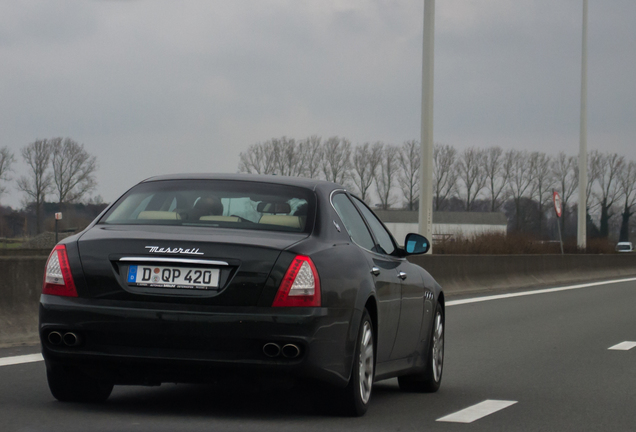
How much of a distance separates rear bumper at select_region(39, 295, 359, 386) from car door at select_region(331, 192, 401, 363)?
823 mm

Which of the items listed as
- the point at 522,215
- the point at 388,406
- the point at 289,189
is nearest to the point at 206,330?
the point at 289,189

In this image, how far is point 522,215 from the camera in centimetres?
13175

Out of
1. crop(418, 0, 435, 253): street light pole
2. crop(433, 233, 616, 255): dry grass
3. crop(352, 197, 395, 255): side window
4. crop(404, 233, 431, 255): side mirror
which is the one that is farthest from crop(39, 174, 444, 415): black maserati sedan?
crop(433, 233, 616, 255): dry grass

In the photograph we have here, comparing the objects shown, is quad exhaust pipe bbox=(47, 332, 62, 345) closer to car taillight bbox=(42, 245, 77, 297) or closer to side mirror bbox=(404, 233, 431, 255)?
car taillight bbox=(42, 245, 77, 297)

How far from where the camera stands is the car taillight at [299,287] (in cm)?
563

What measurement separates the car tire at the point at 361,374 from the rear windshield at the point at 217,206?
704mm

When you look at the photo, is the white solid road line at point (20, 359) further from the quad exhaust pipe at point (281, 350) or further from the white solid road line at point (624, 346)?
the white solid road line at point (624, 346)

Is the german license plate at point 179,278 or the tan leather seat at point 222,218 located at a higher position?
the tan leather seat at point 222,218

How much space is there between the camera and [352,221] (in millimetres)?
6840

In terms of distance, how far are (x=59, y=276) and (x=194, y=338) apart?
875 mm

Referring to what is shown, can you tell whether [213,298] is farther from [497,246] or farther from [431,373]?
[497,246]

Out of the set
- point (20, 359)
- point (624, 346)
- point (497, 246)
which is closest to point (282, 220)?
point (20, 359)

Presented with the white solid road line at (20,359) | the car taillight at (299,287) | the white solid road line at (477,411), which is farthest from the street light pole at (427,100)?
the car taillight at (299,287)

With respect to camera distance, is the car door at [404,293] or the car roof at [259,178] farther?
the car door at [404,293]
